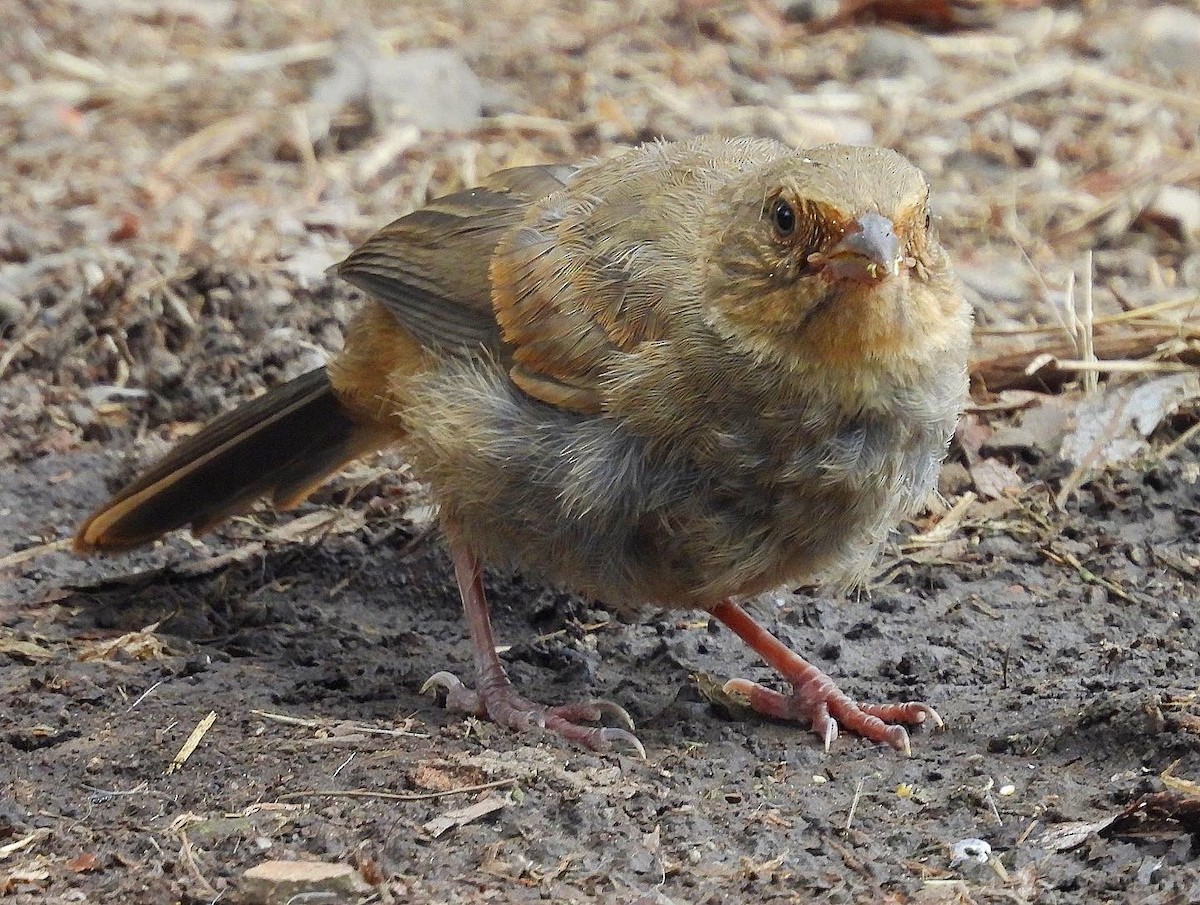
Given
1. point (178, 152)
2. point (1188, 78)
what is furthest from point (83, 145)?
point (1188, 78)

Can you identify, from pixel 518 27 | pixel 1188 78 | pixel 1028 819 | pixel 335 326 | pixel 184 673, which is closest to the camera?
pixel 1028 819

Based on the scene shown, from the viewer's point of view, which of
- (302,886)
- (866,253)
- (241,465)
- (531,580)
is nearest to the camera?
(302,886)

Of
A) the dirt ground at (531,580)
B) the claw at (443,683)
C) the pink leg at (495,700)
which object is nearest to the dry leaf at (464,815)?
the dirt ground at (531,580)

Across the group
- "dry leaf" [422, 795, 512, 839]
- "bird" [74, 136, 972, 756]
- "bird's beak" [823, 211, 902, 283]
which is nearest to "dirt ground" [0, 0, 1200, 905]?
"dry leaf" [422, 795, 512, 839]

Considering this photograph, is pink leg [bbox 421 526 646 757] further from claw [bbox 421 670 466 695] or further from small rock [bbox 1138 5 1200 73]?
small rock [bbox 1138 5 1200 73]

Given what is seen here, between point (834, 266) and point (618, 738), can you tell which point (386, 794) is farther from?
point (834, 266)

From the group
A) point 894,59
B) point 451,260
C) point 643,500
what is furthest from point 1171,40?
point 643,500

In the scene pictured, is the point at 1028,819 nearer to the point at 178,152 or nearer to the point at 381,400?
the point at 381,400
